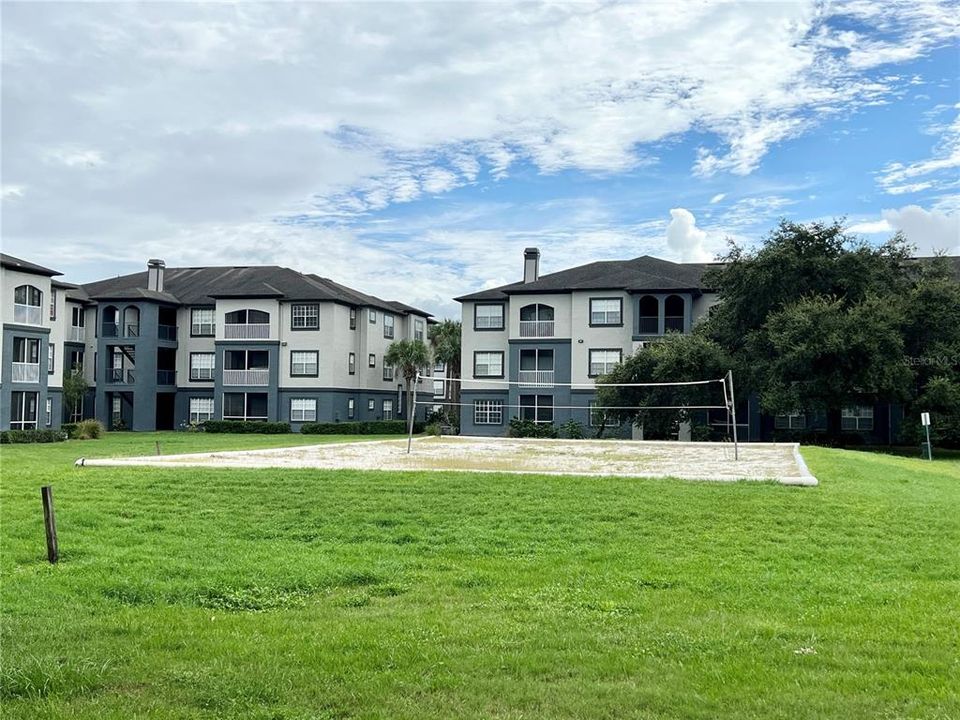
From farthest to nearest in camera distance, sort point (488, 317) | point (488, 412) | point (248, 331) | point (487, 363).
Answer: point (248, 331), point (488, 317), point (487, 363), point (488, 412)

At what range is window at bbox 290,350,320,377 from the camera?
53469 mm

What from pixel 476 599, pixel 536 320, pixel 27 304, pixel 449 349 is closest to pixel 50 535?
pixel 476 599

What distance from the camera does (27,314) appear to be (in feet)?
139

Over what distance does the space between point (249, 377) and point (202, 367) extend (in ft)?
13.5

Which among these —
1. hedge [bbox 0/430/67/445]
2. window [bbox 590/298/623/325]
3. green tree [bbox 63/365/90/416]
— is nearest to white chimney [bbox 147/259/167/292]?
green tree [bbox 63/365/90/416]

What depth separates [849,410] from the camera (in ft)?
145

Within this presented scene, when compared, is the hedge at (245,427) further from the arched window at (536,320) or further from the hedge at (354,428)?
the arched window at (536,320)

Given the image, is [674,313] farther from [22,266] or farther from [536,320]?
[22,266]

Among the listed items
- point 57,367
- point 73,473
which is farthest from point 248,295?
point 73,473

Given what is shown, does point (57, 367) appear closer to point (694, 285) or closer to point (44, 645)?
point (694, 285)

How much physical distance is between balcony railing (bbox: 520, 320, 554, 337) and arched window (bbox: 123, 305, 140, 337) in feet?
77.4

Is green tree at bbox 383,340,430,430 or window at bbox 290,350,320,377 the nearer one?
window at bbox 290,350,320,377

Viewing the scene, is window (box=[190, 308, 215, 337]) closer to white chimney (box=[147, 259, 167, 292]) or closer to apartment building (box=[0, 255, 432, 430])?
apartment building (box=[0, 255, 432, 430])

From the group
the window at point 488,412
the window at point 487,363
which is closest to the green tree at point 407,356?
the window at point 487,363
